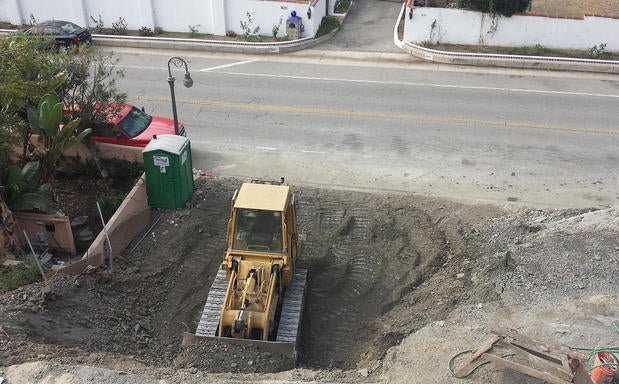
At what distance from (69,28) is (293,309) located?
1894 cm

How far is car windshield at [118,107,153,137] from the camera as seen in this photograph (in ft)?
48.8

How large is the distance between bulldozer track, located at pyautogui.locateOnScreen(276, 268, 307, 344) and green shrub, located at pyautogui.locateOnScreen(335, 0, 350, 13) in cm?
2057

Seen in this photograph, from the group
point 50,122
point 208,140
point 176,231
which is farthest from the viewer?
point 208,140

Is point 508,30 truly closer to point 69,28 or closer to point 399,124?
point 399,124

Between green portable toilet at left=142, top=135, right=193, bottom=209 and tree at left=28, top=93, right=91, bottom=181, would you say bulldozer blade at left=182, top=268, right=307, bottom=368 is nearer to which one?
green portable toilet at left=142, top=135, right=193, bottom=209

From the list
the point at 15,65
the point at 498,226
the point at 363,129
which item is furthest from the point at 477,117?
the point at 15,65

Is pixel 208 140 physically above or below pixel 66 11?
below

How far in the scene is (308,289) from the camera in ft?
37.2

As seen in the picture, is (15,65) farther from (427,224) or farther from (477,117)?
(477,117)

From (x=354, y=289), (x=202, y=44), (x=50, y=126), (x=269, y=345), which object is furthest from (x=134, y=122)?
(x=202, y=44)

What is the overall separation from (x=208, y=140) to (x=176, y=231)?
191 inches

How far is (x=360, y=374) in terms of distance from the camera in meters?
Answer: 8.62

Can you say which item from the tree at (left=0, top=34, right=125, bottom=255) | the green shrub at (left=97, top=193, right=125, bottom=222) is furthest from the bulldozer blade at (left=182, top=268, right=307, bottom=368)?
the tree at (left=0, top=34, right=125, bottom=255)

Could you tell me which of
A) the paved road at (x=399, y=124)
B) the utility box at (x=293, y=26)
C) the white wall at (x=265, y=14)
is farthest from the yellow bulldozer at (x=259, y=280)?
the white wall at (x=265, y=14)
